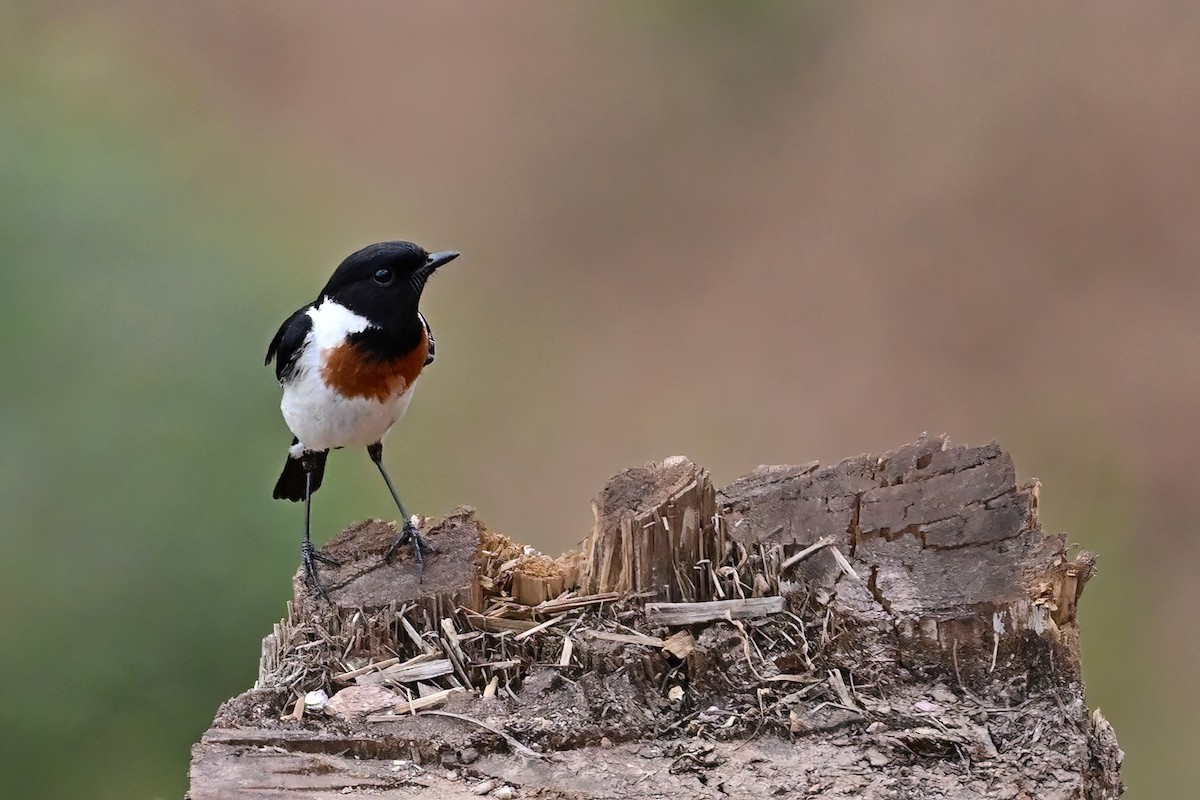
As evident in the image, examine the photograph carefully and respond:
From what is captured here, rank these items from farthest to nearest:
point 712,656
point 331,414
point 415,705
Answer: point 331,414 < point 712,656 < point 415,705

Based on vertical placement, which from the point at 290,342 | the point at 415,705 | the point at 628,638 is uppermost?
the point at 290,342

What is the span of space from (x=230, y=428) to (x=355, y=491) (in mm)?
400

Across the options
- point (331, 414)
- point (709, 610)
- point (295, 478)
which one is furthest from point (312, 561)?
point (709, 610)

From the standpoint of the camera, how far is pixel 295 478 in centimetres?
268

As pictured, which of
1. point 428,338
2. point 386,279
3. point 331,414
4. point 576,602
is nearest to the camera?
point 576,602

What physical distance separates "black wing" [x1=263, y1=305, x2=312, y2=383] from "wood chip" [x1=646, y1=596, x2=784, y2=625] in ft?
3.09

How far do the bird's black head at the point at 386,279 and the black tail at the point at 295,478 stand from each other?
565 millimetres

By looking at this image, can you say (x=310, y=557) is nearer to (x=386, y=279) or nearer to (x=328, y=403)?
(x=328, y=403)

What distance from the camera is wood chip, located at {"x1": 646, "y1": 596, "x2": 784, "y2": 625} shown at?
75.3 inches

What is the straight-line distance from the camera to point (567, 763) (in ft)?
5.30

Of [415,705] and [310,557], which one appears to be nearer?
[415,705]

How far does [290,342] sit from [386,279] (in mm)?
297

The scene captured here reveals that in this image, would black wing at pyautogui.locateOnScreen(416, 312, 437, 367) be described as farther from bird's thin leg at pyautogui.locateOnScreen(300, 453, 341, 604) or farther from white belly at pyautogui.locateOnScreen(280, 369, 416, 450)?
bird's thin leg at pyautogui.locateOnScreen(300, 453, 341, 604)

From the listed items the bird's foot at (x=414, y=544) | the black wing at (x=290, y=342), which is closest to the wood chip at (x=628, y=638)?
the bird's foot at (x=414, y=544)
